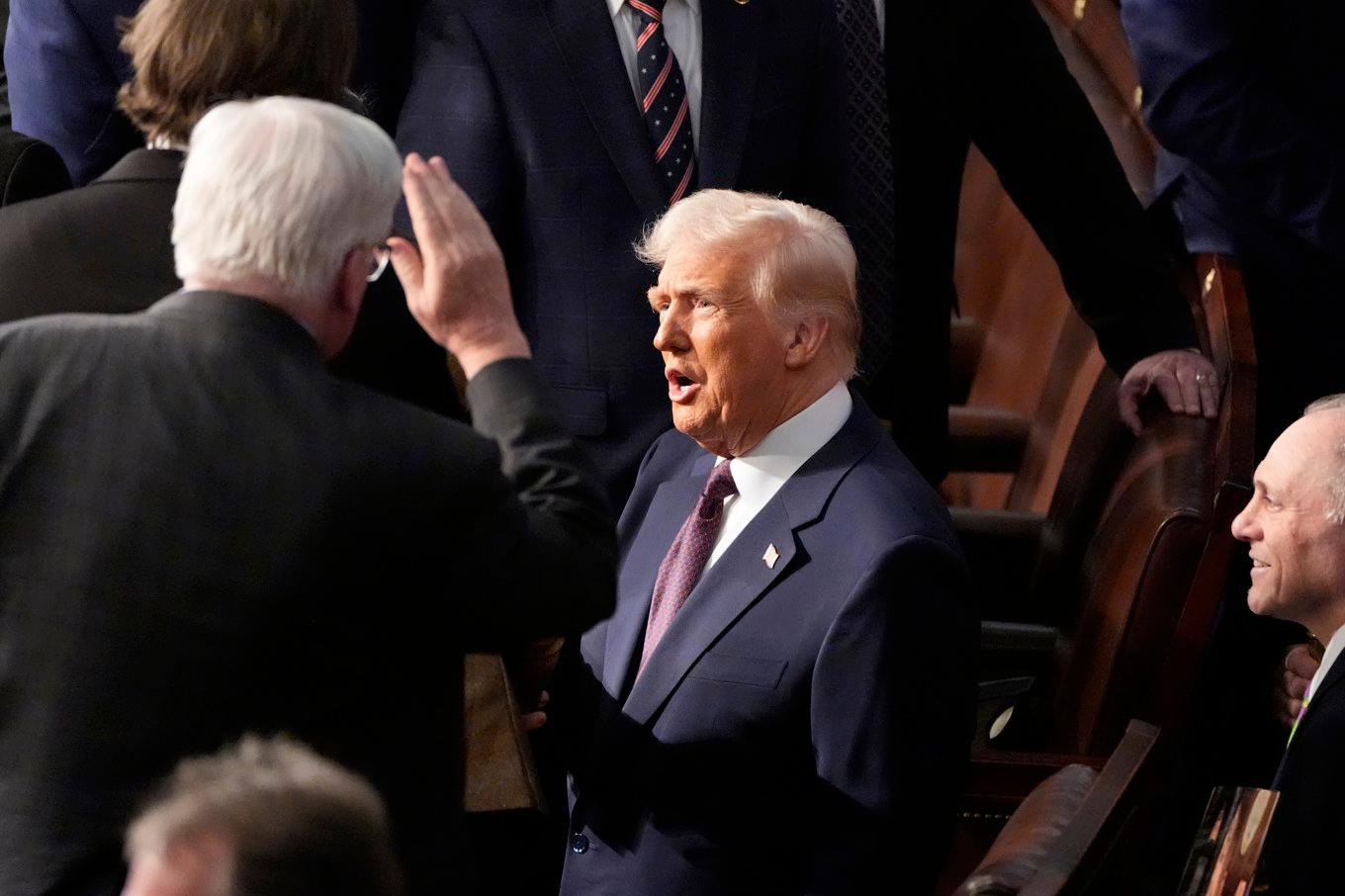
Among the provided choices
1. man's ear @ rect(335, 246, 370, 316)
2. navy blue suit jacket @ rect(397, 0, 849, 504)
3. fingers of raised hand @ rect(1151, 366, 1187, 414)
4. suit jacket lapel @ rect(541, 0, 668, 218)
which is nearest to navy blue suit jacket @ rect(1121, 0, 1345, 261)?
fingers of raised hand @ rect(1151, 366, 1187, 414)

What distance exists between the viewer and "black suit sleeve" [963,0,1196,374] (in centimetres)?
330

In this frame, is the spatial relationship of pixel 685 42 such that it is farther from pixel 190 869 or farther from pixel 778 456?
pixel 190 869

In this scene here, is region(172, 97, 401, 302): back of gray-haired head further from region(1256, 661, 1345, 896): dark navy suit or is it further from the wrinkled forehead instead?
region(1256, 661, 1345, 896): dark navy suit

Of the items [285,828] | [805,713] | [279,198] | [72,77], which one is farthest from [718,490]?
[285,828]

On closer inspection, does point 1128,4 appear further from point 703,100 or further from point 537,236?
point 537,236

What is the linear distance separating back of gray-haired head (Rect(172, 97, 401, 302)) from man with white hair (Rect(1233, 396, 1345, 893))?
132cm

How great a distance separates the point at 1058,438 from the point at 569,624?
99.5 inches

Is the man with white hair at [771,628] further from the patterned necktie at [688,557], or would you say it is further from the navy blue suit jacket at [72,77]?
the navy blue suit jacket at [72,77]

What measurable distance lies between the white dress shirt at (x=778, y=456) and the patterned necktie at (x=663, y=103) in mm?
640

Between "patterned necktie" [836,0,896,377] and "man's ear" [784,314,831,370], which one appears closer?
"man's ear" [784,314,831,370]

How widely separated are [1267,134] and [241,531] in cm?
223

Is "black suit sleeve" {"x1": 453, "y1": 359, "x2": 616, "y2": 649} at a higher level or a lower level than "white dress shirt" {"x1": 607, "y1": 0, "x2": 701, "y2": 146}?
lower

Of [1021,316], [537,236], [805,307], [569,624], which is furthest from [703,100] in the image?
[1021,316]

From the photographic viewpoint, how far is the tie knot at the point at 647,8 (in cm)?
291
